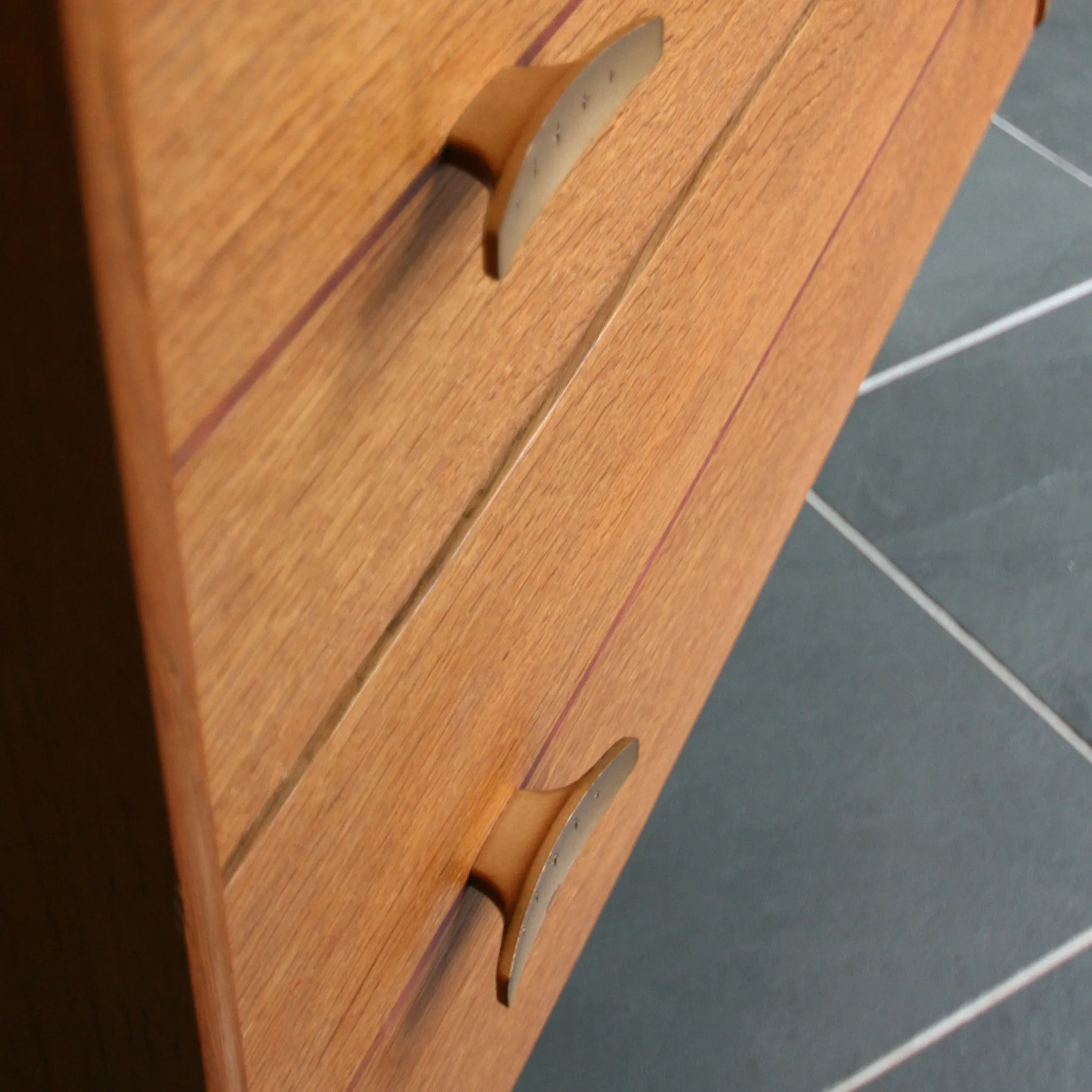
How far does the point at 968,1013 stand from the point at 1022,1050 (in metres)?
0.04

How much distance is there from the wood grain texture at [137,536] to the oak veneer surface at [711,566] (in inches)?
7.0

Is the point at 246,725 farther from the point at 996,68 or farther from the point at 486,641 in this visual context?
the point at 996,68

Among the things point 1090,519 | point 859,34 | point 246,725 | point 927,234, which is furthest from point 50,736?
point 1090,519

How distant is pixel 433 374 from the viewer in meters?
0.25

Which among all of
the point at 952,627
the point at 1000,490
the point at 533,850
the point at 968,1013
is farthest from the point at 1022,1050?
the point at 533,850

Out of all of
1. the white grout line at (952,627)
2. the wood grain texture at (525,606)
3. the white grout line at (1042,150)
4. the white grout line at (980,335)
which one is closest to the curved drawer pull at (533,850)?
the wood grain texture at (525,606)

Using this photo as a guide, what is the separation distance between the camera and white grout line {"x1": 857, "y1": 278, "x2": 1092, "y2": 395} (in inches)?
47.5

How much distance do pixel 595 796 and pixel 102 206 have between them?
0.91ft

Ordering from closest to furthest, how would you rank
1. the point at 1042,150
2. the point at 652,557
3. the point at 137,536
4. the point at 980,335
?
the point at 137,536 → the point at 652,557 → the point at 980,335 → the point at 1042,150

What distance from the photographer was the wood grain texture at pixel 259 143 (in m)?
0.15

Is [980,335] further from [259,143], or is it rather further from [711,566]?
[259,143]

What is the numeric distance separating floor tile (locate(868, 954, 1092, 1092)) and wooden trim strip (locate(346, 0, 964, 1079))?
20.7 inches

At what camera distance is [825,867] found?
92 cm

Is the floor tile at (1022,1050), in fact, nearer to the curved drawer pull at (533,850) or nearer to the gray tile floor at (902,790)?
the gray tile floor at (902,790)
